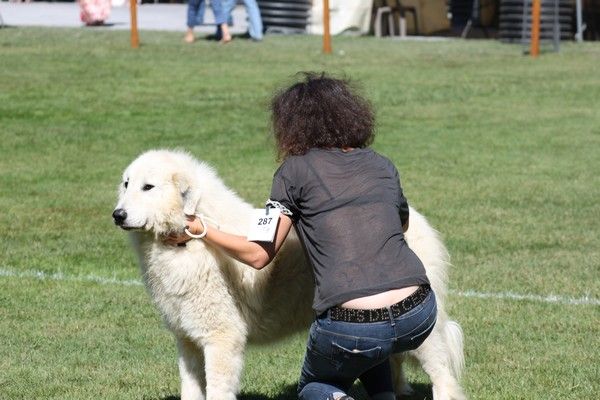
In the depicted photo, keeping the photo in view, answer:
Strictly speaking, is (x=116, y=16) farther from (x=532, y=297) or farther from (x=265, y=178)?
(x=532, y=297)

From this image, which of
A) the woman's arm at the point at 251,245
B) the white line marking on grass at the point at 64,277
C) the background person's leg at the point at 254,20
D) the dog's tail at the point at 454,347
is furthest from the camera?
the background person's leg at the point at 254,20

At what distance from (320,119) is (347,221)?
0.47 m

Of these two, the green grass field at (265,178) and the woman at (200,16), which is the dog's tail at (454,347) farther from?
the woman at (200,16)

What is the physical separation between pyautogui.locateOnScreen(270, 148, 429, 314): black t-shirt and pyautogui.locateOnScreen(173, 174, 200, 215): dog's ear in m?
0.67

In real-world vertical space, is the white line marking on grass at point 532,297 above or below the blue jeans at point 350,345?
below

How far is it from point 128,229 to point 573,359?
9.16 ft

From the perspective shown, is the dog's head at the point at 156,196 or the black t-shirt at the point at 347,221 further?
the dog's head at the point at 156,196

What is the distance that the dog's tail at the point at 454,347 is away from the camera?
587 centimetres

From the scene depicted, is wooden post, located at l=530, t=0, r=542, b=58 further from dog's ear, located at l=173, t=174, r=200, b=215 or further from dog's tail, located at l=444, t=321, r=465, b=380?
dog's ear, located at l=173, t=174, r=200, b=215

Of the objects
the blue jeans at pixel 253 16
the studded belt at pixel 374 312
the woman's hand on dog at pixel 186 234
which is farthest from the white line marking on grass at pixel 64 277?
the blue jeans at pixel 253 16

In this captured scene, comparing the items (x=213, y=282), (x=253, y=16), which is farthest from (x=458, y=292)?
(x=253, y=16)

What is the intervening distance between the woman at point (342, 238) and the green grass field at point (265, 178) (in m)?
1.13

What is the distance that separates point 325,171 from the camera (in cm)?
495

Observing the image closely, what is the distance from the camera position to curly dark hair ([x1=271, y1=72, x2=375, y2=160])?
505 cm
